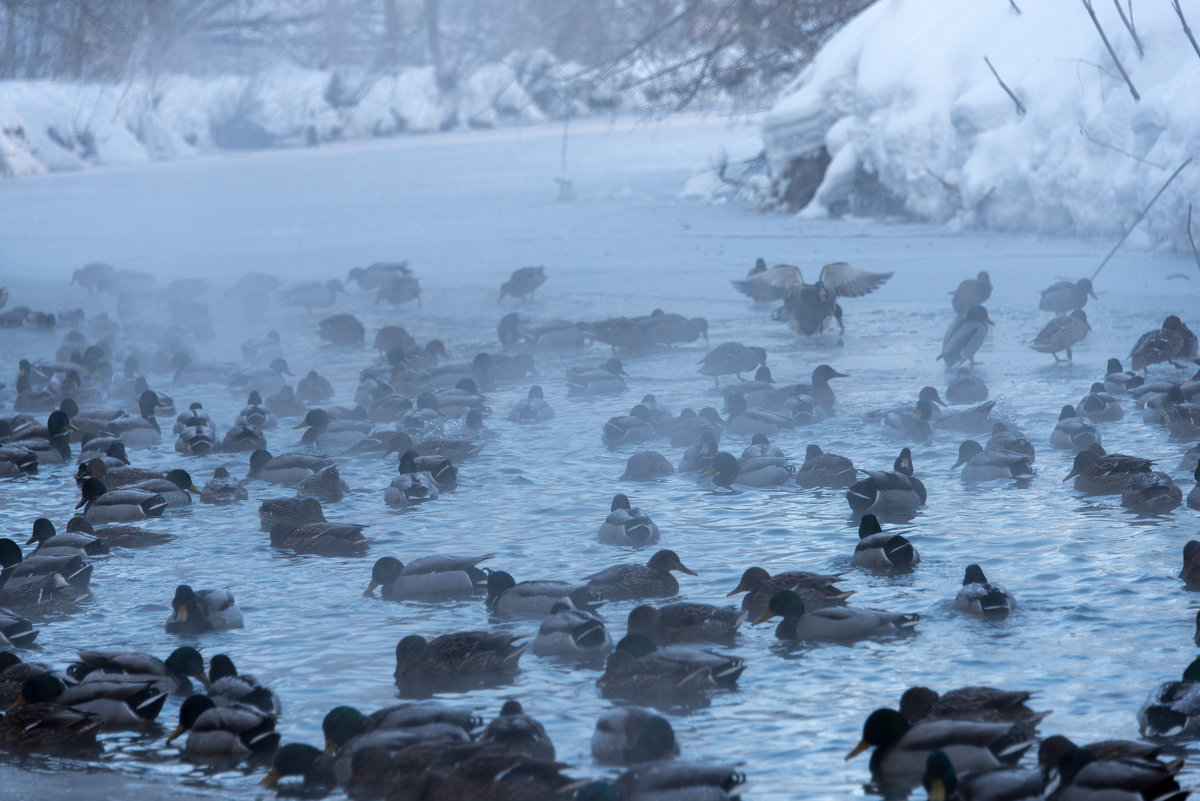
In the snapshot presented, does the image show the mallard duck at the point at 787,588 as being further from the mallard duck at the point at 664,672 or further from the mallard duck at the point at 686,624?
the mallard duck at the point at 664,672

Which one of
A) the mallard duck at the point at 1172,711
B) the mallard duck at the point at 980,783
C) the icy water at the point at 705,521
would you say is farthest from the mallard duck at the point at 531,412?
the mallard duck at the point at 980,783

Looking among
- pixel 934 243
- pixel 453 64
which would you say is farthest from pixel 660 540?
pixel 453 64

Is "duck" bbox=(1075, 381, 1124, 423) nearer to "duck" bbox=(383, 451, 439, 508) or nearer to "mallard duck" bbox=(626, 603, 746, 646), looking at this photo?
"duck" bbox=(383, 451, 439, 508)

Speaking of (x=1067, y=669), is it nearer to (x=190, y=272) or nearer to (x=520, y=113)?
(x=190, y=272)

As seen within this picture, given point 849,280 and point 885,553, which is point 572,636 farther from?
point 849,280

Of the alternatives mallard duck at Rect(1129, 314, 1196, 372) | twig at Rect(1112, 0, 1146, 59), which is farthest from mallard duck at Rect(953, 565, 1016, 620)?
twig at Rect(1112, 0, 1146, 59)

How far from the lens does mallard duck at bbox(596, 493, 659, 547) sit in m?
6.56

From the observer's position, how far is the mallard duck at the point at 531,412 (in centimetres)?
965

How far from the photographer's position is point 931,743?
13.1ft

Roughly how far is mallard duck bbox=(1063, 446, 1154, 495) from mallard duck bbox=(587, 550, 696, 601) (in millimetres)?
2487

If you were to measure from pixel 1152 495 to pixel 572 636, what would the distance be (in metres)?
3.17

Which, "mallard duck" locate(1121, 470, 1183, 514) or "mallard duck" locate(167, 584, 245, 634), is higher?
"mallard duck" locate(1121, 470, 1183, 514)

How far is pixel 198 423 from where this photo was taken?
31.2ft

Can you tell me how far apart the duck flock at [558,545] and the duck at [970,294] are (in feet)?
0.11
